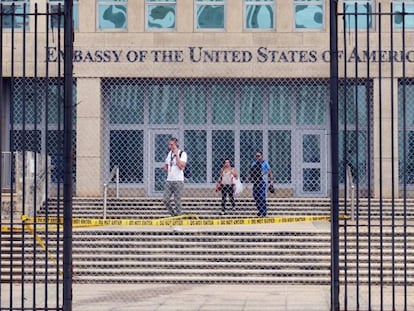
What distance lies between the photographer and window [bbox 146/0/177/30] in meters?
22.9

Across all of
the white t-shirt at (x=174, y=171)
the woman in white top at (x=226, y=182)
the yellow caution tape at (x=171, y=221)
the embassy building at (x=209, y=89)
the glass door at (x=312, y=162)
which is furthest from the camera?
the glass door at (x=312, y=162)

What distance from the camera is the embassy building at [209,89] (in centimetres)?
2239

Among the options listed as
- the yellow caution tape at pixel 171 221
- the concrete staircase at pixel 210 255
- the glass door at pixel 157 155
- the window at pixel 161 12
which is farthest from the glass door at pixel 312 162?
the concrete staircase at pixel 210 255

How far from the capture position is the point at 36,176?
14180 millimetres

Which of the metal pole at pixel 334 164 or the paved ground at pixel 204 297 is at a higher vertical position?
the metal pole at pixel 334 164

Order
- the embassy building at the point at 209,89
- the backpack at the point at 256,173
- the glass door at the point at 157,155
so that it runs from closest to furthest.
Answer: the backpack at the point at 256,173
the embassy building at the point at 209,89
the glass door at the point at 157,155

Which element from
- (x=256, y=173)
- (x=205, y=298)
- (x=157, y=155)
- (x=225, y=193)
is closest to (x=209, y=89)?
(x=157, y=155)

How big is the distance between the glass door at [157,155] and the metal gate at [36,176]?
2.42 meters

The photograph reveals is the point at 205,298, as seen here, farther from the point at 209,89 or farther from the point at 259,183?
the point at 209,89

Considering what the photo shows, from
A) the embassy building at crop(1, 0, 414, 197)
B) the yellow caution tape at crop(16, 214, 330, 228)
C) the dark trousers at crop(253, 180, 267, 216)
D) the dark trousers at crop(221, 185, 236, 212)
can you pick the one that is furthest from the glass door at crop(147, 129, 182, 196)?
the yellow caution tape at crop(16, 214, 330, 228)

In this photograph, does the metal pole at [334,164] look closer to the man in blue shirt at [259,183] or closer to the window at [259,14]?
the man in blue shirt at [259,183]

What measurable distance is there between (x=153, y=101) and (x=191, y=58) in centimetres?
158

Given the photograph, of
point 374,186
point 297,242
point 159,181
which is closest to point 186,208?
point 159,181

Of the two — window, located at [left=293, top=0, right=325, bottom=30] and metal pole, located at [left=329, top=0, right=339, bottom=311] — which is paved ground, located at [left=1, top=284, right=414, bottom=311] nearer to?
metal pole, located at [left=329, top=0, right=339, bottom=311]
